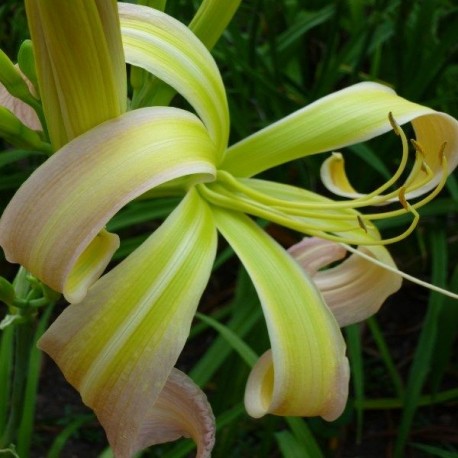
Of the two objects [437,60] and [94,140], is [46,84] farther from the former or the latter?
[437,60]

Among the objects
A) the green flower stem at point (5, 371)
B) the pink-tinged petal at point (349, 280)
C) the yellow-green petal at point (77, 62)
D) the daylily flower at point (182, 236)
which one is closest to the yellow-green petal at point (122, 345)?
the daylily flower at point (182, 236)

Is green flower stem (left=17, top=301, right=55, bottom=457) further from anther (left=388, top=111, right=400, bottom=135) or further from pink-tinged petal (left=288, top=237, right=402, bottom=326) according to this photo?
anther (left=388, top=111, right=400, bottom=135)

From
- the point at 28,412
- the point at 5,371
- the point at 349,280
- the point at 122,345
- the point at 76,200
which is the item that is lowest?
the point at 28,412

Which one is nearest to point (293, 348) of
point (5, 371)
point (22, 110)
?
point (22, 110)

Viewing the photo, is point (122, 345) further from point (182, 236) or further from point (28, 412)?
point (28, 412)

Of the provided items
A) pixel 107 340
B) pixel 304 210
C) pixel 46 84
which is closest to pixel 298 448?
pixel 304 210

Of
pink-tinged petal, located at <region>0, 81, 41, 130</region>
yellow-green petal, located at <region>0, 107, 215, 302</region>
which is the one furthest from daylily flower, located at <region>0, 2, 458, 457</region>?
pink-tinged petal, located at <region>0, 81, 41, 130</region>
